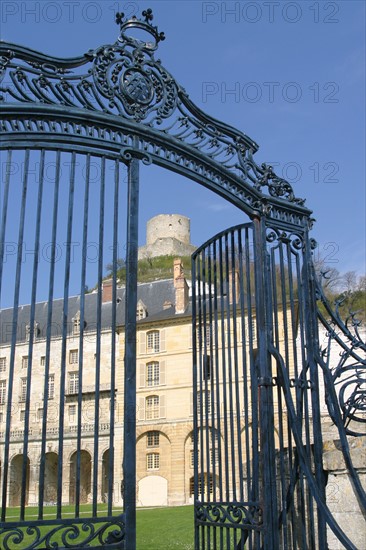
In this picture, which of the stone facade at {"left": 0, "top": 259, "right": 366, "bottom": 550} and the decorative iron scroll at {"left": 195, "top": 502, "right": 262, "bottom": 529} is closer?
the decorative iron scroll at {"left": 195, "top": 502, "right": 262, "bottom": 529}

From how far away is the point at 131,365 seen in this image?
13.4 feet

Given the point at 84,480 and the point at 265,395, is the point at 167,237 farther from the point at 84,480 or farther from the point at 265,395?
the point at 265,395

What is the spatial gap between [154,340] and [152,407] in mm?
4058

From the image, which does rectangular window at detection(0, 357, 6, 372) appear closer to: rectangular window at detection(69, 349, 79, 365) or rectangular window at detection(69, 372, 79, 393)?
rectangular window at detection(69, 349, 79, 365)

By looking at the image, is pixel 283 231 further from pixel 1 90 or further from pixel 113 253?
pixel 1 90

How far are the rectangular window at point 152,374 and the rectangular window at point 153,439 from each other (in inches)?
115

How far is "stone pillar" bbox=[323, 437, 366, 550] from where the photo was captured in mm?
4551

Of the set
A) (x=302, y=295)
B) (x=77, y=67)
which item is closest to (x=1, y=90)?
(x=77, y=67)

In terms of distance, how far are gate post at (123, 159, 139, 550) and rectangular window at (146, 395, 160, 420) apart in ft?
107

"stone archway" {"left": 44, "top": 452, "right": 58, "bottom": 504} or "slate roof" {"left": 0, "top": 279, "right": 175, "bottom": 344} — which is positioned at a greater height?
"slate roof" {"left": 0, "top": 279, "right": 175, "bottom": 344}

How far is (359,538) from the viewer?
4504 millimetres

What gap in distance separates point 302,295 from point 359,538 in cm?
199

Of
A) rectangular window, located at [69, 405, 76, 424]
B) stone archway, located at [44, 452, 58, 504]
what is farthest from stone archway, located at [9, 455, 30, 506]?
rectangular window, located at [69, 405, 76, 424]

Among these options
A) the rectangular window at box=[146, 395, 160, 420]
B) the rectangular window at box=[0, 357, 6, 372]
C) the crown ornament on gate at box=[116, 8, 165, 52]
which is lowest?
Answer: the rectangular window at box=[146, 395, 160, 420]
